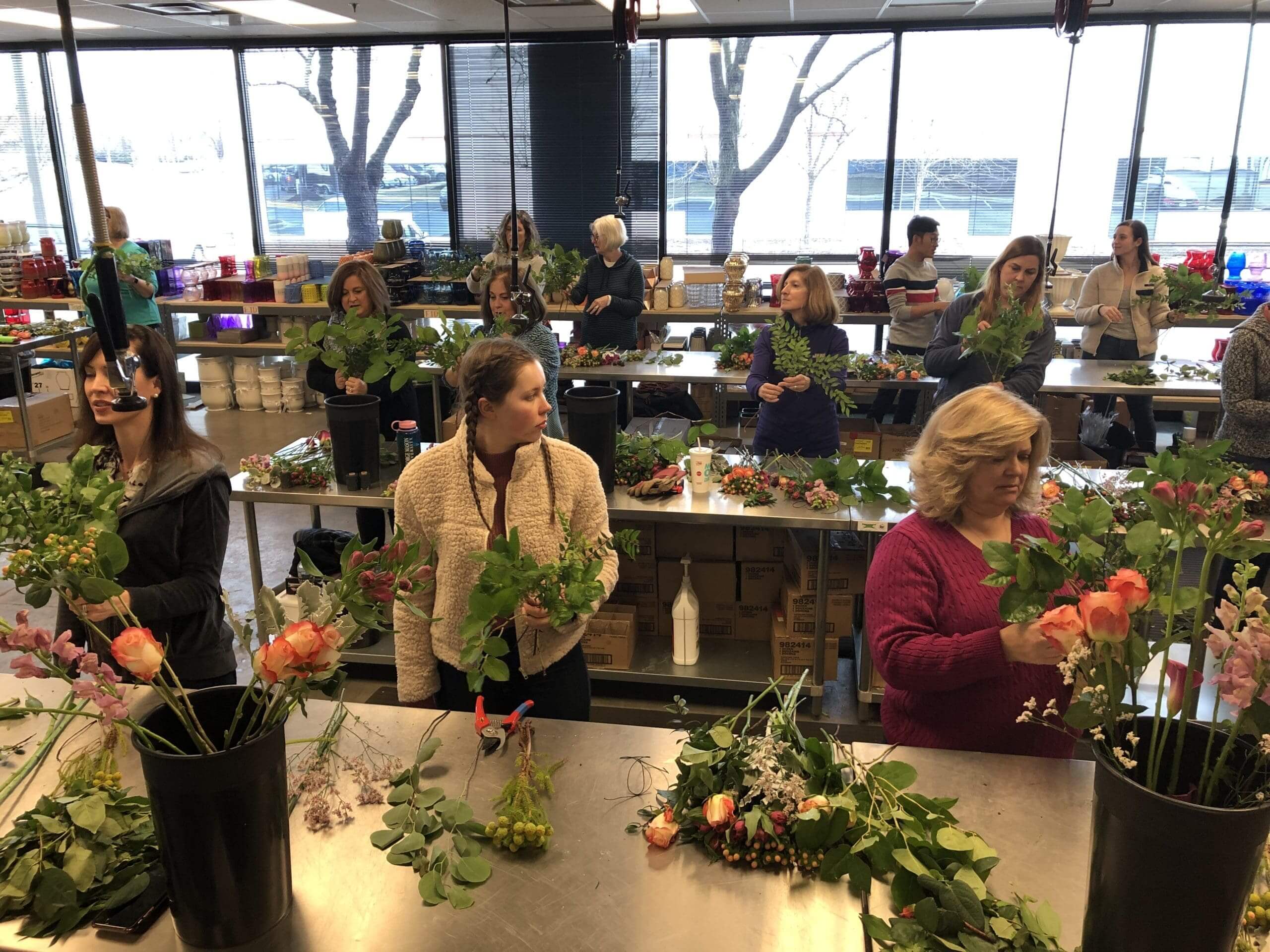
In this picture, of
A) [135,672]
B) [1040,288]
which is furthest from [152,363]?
[1040,288]

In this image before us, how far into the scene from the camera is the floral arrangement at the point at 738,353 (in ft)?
18.8

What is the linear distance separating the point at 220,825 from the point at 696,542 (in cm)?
276

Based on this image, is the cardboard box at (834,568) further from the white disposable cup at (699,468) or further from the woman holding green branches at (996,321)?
the woman holding green branches at (996,321)

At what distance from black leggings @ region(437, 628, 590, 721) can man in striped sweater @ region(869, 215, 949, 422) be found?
13.4 feet

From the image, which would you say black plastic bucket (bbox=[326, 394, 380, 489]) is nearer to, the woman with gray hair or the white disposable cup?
the white disposable cup

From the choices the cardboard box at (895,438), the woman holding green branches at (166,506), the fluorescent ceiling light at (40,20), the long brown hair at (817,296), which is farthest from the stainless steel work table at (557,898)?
the fluorescent ceiling light at (40,20)

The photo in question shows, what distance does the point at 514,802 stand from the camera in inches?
62.6

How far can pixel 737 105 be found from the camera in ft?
26.0

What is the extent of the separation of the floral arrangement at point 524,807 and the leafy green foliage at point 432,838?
4cm

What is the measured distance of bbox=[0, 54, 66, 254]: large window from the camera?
28.6 feet

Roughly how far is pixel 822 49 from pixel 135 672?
770 centimetres

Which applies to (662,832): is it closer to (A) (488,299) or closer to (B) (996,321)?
(B) (996,321)

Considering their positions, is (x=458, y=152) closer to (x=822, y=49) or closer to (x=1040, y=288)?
(x=822, y=49)

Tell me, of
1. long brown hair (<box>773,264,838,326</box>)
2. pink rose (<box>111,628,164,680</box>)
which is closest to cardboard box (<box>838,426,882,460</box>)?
long brown hair (<box>773,264,838,326</box>)
